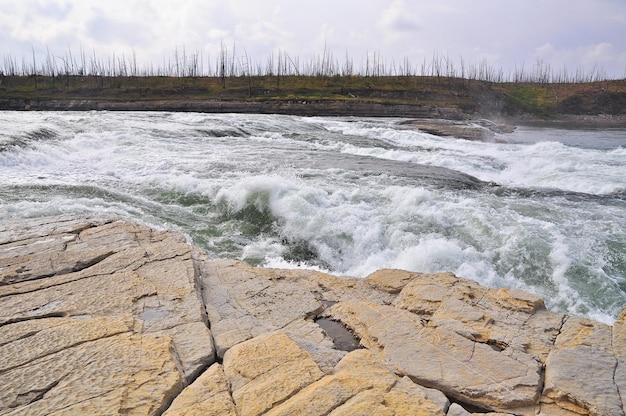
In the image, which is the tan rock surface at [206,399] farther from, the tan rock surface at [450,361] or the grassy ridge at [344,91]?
the grassy ridge at [344,91]

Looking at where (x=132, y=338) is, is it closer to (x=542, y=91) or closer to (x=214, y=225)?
(x=214, y=225)

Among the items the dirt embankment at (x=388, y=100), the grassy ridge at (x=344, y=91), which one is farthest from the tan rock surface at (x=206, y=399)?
the grassy ridge at (x=344, y=91)

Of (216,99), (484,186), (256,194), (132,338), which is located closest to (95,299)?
(132,338)

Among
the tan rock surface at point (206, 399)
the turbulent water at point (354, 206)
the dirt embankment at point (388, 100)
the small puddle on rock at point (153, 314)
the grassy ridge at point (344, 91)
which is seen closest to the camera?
the tan rock surface at point (206, 399)

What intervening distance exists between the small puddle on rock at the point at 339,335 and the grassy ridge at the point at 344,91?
46.4 meters

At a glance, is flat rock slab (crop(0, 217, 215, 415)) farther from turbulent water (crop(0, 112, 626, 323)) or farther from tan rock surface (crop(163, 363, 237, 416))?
turbulent water (crop(0, 112, 626, 323))

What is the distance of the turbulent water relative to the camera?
727cm

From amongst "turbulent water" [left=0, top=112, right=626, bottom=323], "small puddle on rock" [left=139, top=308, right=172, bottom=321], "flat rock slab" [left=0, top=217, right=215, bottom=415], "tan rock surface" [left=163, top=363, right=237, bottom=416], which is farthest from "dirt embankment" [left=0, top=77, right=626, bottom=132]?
"tan rock surface" [left=163, top=363, right=237, bottom=416]

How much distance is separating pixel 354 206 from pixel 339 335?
5.54 m

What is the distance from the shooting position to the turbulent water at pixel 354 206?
7266 millimetres

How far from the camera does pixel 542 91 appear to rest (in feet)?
234

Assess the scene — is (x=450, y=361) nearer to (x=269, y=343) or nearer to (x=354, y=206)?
(x=269, y=343)

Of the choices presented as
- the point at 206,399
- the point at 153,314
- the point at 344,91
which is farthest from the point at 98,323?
the point at 344,91

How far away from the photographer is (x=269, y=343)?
3.41m
